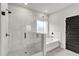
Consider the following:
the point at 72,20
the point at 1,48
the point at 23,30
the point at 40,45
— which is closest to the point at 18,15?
the point at 23,30

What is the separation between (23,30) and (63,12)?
91 cm

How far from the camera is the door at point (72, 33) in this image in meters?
1.21

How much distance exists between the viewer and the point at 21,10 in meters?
1.31

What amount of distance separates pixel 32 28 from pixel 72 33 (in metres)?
0.83

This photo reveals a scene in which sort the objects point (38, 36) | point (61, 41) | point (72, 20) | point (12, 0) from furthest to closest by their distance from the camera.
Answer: point (38, 36) < point (61, 41) < point (72, 20) < point (12, 0)

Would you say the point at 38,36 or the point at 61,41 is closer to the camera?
the point at 61,41

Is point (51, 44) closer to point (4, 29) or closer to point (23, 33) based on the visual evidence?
point (23, 33)

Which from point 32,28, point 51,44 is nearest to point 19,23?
point 32,28

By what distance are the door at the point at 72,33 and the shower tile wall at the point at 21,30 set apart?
2.26 feet

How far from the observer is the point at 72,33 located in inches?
49.1

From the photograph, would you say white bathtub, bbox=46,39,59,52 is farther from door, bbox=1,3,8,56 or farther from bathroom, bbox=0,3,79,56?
door, bbox=1,3,8,56

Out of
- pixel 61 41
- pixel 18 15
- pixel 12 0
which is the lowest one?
pixel 61 41

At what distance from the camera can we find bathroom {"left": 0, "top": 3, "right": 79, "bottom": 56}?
1.28 meters

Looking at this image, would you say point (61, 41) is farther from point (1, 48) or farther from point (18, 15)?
point (1, 48)
